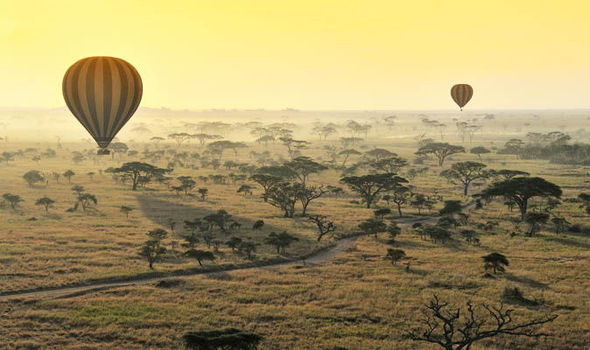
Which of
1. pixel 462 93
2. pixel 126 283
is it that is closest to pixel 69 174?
pixel 126 283

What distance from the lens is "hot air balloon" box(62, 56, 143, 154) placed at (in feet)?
148

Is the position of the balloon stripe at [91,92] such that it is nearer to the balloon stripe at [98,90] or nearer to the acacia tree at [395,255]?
the balloon stripe at [98,90]

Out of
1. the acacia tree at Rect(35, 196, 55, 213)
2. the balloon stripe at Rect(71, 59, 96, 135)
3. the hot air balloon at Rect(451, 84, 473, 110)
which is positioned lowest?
the acacia tree at Rect(35, 196, 55, 213)

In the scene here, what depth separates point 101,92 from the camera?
4559 centimetres

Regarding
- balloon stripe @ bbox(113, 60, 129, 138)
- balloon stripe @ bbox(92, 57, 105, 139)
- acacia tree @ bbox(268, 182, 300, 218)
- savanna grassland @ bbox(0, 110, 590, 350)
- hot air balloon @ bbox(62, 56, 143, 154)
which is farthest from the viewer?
acacia tree @ bbox(268, 182, 300, 218)

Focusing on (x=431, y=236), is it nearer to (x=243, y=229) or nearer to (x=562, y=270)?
(x=562, y=270)

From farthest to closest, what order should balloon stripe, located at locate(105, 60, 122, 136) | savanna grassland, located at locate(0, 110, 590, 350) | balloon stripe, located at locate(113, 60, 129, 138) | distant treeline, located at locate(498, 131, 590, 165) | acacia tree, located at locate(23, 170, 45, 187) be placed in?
distant treeline, located at locate(498, 131, 590, 165) → acacia tree, located at locate(23, 170, 45, 187) → balloon stripe, located at locate(113, 60, 129, 138) → balloon stripe, located at locate(105, 60, 122, 136) → savanna grassland, located at locate(0, 110, 590, 350)

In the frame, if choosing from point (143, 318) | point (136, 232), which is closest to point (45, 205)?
point (136, 232)

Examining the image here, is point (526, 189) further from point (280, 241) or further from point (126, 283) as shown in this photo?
point (126, 283)

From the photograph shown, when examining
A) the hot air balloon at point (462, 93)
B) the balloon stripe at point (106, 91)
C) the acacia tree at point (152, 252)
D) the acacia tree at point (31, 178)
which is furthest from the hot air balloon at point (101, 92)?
the hot air balloon at point (462, 93)

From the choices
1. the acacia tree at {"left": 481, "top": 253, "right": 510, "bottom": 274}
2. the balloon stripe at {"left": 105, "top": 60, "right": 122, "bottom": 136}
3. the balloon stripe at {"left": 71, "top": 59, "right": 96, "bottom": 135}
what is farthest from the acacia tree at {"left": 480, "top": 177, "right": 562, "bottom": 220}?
the balloon stripe at {"left": 71, "top": 59, "right": 96, "bottom": 135}

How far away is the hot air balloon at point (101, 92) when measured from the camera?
1780 inches

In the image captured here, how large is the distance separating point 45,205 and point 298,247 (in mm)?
42380

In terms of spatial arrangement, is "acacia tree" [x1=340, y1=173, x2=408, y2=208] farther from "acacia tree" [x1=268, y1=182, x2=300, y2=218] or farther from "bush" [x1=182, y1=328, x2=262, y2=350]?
"bush" [x1=182, y1=328, x2=262, y2=350]
